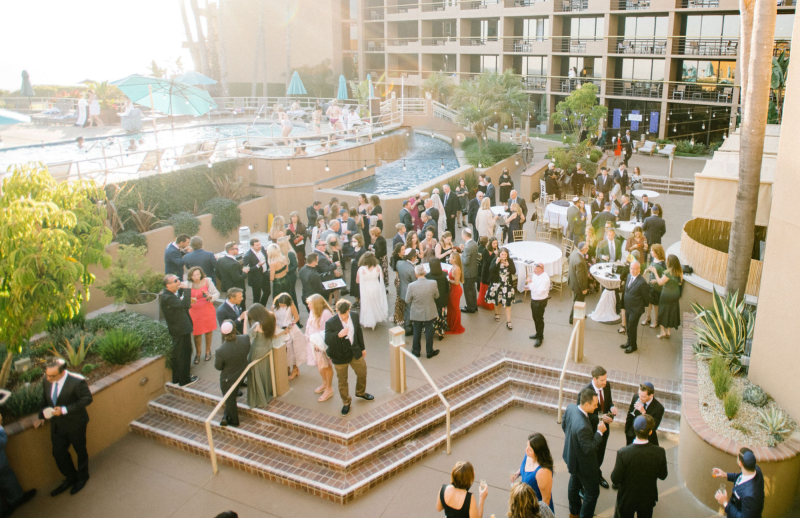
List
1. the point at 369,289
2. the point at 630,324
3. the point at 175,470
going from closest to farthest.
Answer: the point at 175,470
the point at 630,324
the point at 369,289

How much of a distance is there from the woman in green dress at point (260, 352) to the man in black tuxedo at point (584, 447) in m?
4.29

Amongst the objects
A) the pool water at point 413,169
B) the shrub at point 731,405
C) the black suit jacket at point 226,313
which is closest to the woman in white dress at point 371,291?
the black suit jacket at point 226,313

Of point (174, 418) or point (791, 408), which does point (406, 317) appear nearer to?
point (174, 418)

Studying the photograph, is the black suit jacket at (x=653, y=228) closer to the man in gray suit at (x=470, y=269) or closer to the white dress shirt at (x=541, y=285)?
the man in gray suit at (x=470, y=269)

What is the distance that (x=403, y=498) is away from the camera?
23.6 ft

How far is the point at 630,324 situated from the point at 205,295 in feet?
22.9

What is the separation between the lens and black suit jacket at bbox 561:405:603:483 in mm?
5910

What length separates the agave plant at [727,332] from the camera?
27.0 ft

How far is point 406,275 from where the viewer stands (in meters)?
10.0

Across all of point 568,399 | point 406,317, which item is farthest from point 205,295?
point 568,399

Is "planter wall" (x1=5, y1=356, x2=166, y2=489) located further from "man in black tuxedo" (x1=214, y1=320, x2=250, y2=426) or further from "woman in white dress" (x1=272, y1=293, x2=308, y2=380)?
"woman in white dress" (x1=272, y1=293, x2=308, y2=380)

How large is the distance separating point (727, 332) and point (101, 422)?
936 centimetres

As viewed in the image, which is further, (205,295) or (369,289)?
(369,289)

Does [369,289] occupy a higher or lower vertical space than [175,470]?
higher
